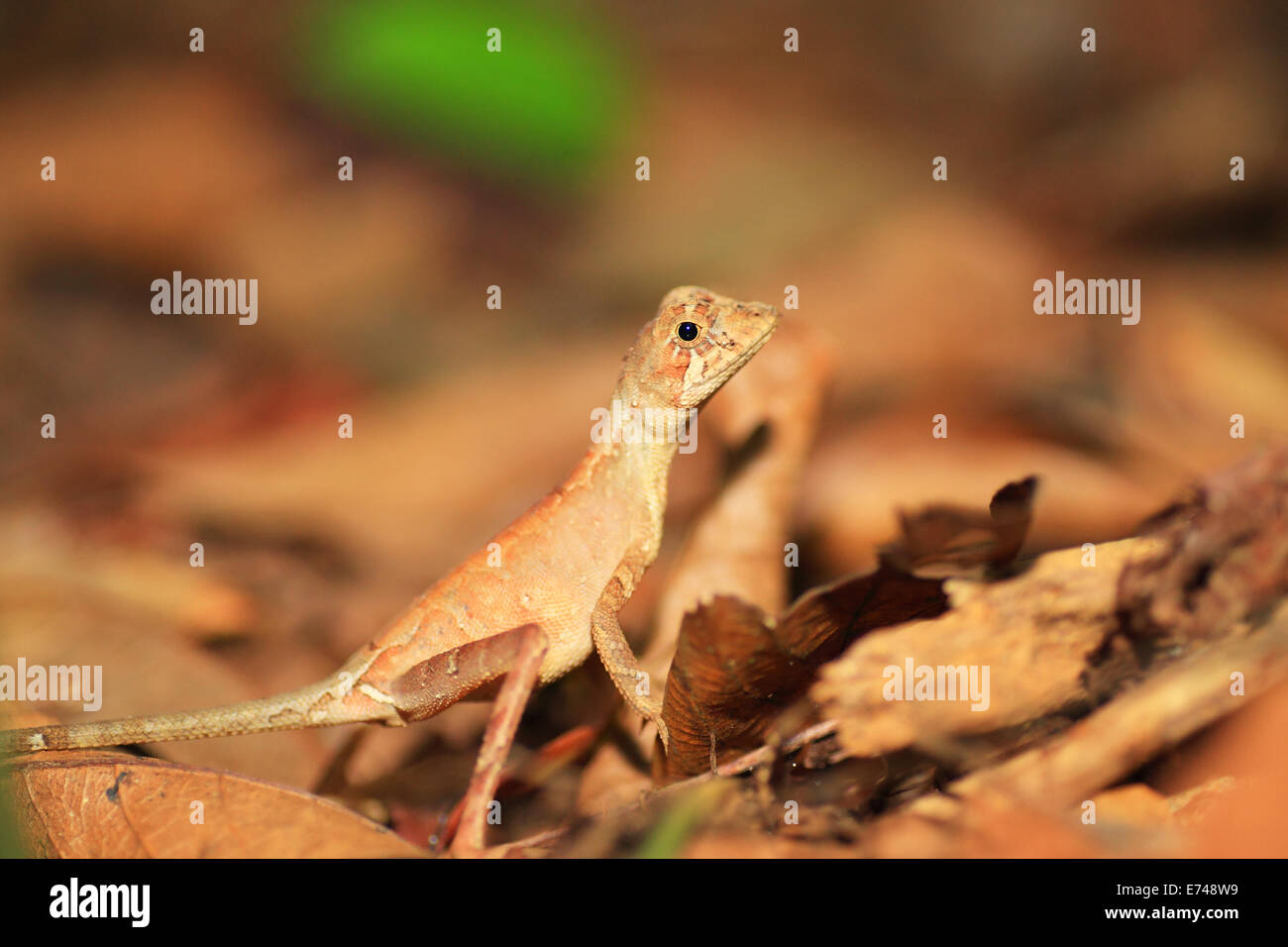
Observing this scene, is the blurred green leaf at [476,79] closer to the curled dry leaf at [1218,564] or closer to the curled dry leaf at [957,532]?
the curled dry leaf at [957,532]

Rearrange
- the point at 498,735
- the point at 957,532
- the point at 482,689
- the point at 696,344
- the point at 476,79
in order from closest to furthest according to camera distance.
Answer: the point at 957,532
the point at 498,735
the point at 482,689
the point at 696,344
the point at 476,79

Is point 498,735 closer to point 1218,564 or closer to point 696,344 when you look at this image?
→ point 696,344

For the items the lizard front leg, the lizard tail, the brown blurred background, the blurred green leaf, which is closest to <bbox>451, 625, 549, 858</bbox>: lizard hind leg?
the lizard front leg

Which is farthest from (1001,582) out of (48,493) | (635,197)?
(635,197)

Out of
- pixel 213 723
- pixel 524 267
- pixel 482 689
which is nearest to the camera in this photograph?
pixel 213 723

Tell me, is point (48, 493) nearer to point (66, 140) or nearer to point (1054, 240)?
point (66, 140)

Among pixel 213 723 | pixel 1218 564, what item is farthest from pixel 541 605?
pixel 1218 564

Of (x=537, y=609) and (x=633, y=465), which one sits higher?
(x=633, y=465)

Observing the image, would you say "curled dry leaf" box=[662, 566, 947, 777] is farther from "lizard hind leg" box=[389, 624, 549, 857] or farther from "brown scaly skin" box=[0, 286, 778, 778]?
"lizard hind leg" box=[389, 624, 549, 857]
